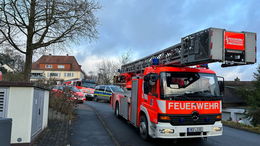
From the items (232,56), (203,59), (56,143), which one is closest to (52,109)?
(56,143)

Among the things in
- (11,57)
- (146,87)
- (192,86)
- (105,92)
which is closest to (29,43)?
(146,87)

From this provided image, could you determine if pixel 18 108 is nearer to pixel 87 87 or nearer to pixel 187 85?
pixel 187 85

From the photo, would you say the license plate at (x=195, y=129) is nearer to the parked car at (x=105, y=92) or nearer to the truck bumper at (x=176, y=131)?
the truck bumper at (x=176, y=131)

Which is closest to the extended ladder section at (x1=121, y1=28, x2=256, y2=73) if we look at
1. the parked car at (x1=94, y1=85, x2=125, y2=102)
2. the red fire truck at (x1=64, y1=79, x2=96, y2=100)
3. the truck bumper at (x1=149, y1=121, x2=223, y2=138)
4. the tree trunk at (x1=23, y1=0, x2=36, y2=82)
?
the truck bumper at (x1=149, y1=121, x2=223, y2=138)

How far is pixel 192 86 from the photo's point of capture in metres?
6.42

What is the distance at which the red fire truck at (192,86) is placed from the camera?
564cm

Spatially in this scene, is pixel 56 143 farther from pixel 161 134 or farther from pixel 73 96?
pixel 73 96

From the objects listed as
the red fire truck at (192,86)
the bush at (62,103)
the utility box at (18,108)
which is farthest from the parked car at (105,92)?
the utility box at (18,108)

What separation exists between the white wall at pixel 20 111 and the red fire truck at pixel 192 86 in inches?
137

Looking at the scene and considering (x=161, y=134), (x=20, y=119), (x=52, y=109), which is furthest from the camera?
(x=52, y=109)

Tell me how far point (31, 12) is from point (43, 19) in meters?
0.70

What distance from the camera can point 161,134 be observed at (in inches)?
235

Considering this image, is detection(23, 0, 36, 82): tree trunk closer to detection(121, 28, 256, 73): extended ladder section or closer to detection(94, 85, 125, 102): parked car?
detection(121, 28, 256, 73): extended ladder section

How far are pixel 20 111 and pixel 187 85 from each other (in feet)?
15.5
